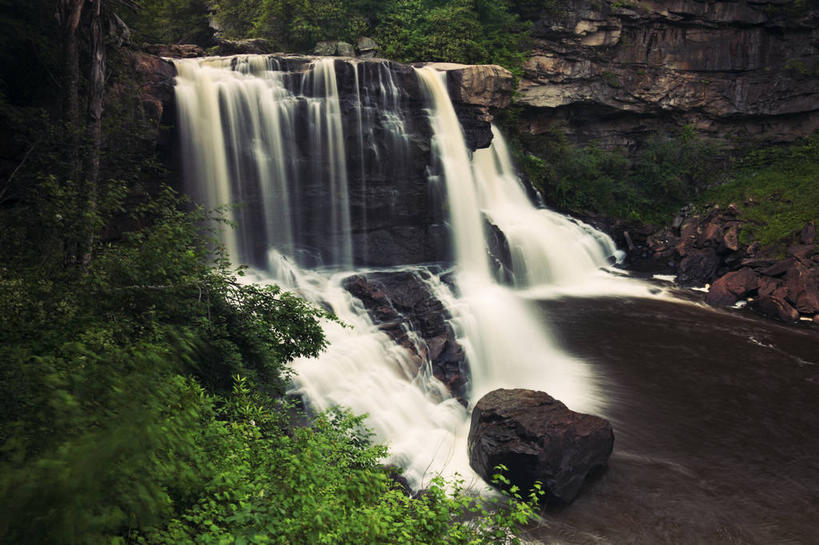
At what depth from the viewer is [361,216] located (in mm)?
18000

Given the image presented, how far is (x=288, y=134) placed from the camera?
16.5 m

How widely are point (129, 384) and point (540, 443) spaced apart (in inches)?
282

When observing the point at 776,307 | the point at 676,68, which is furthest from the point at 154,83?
the point at 676,68

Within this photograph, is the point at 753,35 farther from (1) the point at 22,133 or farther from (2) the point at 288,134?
(1) the point at 22,133

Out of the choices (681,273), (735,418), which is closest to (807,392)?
(735,418)

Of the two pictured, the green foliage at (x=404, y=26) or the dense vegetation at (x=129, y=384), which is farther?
the green foliage at (x=404, y=26)

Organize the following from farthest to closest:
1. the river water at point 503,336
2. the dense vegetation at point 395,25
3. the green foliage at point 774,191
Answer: the dense vegetation at point 395,25 < the green foliage at point 774,191 < the river water at point 503,336

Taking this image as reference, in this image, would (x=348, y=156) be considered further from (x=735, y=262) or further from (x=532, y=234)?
(x=735, y=262)

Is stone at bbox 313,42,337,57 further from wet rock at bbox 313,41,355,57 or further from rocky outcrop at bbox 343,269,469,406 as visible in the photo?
rocky outcrop at bbox 343,269,469,406

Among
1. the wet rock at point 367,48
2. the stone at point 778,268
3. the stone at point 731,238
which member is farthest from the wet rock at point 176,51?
the stone at point 778,268

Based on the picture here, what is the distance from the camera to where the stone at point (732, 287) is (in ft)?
64.2

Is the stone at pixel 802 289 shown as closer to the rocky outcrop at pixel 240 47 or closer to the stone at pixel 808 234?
the stone at pixel 808 234

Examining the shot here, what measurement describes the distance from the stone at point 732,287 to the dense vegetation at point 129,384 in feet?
48.2

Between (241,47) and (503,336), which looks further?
(241,47)
